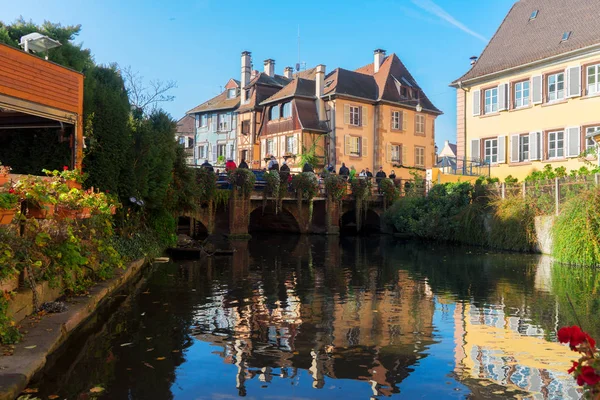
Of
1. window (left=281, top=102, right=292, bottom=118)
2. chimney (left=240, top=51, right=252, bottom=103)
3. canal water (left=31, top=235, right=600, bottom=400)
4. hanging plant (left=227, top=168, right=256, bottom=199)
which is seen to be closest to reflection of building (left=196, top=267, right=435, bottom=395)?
canal water (left=31, top=235, right=600, bottom=400)

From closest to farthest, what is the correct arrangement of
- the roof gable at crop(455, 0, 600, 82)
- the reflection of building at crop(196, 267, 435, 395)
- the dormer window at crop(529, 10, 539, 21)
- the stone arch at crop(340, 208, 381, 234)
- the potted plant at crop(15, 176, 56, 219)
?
the reflection of building at crop(196, 267, 435, 395), the potted plant at crop(15, 176, 56, 219), the roof gable at crop(455, 0, 600, 82), the dormer window at crop(529, 10, 539, 21), the stone arch at crop(340, 208, 381, 234)

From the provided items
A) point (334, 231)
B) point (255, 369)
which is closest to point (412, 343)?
point (255, 369)

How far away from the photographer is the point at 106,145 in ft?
45.2

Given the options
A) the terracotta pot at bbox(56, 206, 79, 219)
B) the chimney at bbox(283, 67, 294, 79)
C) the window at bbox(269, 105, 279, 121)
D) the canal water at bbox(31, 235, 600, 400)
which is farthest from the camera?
the chimney at bbox(283, 67, 294, 79)

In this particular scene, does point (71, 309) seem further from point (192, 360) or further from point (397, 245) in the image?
point (397, 245)

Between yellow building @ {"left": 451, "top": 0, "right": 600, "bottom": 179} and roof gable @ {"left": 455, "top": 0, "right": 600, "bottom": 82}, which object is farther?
roof gable @ {"left": 455, "top": 0, "right": 600, "bottom": 82}

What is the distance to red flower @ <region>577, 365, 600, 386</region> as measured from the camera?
2318 millimetres

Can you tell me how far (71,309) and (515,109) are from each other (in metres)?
25.5

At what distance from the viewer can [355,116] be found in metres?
41.5

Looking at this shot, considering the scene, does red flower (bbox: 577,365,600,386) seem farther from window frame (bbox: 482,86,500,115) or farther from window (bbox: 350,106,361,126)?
window (bbox: 350,106,361,126)

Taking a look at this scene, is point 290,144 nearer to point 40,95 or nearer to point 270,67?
point 270,67

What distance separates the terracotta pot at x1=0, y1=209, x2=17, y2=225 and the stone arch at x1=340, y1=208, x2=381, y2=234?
26.6 meters

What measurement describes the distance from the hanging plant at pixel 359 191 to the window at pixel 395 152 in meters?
13.2

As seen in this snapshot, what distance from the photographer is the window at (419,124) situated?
147ft
